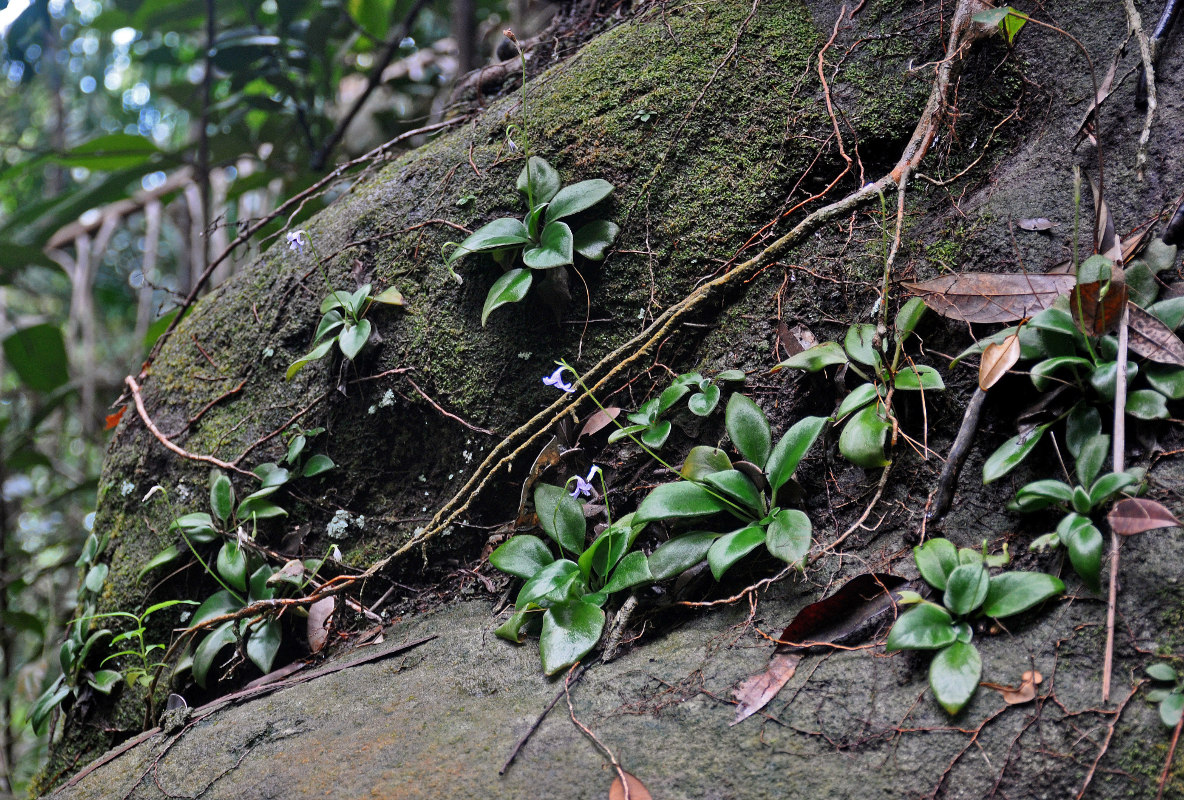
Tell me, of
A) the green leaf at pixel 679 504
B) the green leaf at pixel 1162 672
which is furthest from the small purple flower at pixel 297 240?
the green leaf at pixel 1162 672

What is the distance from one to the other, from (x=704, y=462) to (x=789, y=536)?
0.27m

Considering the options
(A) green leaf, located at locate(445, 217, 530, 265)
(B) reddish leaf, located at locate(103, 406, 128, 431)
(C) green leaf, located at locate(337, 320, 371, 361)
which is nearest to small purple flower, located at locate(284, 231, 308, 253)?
(C) green leaf, located at locate(337, 320, 371, 361)

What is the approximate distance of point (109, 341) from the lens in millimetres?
5445

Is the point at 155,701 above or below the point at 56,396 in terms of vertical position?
below

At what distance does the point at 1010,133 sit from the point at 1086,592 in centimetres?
122

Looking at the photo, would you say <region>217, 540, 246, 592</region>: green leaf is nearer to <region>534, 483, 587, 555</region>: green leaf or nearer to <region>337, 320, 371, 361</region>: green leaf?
<region>337, 320, 371, 361</region>: green leaf

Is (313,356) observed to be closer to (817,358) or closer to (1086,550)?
(817,358)

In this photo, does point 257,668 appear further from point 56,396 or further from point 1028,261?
point 56,396

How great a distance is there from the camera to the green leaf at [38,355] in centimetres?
335

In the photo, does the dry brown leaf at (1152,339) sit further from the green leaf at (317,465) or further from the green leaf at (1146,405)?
the green leaf at (317,465)

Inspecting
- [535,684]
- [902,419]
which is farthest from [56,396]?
[902,419]

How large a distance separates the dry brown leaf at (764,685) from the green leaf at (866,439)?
413 mm

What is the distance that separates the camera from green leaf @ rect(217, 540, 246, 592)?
192cm

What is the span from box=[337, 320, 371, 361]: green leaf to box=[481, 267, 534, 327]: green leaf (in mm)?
378
